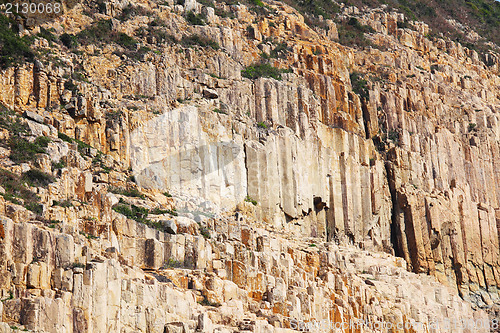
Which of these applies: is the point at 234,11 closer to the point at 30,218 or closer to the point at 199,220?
the point at 199,220

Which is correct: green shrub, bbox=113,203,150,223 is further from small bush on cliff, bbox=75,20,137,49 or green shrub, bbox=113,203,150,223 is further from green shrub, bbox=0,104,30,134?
small bush on cliff, bbox=75,20,137,49

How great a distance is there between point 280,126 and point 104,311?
133 ft

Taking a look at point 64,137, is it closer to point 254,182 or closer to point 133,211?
point 133,211

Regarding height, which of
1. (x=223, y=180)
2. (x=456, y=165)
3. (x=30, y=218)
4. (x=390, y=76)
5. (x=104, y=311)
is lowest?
(x=104, y=311)

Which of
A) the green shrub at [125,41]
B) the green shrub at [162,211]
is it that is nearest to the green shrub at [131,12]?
the green shrub at [125,41]

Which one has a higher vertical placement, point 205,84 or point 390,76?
point 390,76

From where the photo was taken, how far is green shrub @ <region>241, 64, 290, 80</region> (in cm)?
8400

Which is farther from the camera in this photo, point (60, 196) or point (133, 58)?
point (133, 58)

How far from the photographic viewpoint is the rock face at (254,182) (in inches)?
1800

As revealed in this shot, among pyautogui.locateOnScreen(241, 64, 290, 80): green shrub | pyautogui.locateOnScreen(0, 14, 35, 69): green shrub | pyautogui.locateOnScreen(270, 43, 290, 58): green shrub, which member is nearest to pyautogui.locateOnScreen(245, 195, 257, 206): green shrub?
pyautogui.locateOnScreen(241, 64, 290, 80): green shrub

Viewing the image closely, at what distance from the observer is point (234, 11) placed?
9281 cm

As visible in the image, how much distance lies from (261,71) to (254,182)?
13851 mm

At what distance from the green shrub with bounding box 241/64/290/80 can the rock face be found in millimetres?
792

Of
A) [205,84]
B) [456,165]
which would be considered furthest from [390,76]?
[205,84]
